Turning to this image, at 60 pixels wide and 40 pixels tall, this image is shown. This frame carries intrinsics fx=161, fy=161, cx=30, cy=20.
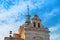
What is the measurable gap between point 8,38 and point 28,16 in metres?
15.0

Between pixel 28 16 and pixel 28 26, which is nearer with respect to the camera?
pixel 28 26

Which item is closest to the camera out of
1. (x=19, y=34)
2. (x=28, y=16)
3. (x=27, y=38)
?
(x=27, y=38)

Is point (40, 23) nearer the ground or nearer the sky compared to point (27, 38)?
nearer the sky

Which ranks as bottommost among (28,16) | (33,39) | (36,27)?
(33,39)

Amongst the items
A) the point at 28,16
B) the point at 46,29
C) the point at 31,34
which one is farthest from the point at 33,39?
the point at 28,16

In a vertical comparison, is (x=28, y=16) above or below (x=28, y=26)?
above

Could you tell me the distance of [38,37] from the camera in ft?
144

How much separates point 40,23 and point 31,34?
448 cm

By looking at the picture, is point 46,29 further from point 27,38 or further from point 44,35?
point 27,38

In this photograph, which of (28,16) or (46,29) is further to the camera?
(28,16)

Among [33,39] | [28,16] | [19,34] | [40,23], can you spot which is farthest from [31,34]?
[28,16]

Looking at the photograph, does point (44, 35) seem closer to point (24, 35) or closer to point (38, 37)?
point (38, 37)

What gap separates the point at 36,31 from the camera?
44125 mm

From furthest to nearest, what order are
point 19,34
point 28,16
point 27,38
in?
1. point 28,16
2. point 19,34
3. point 27,38
